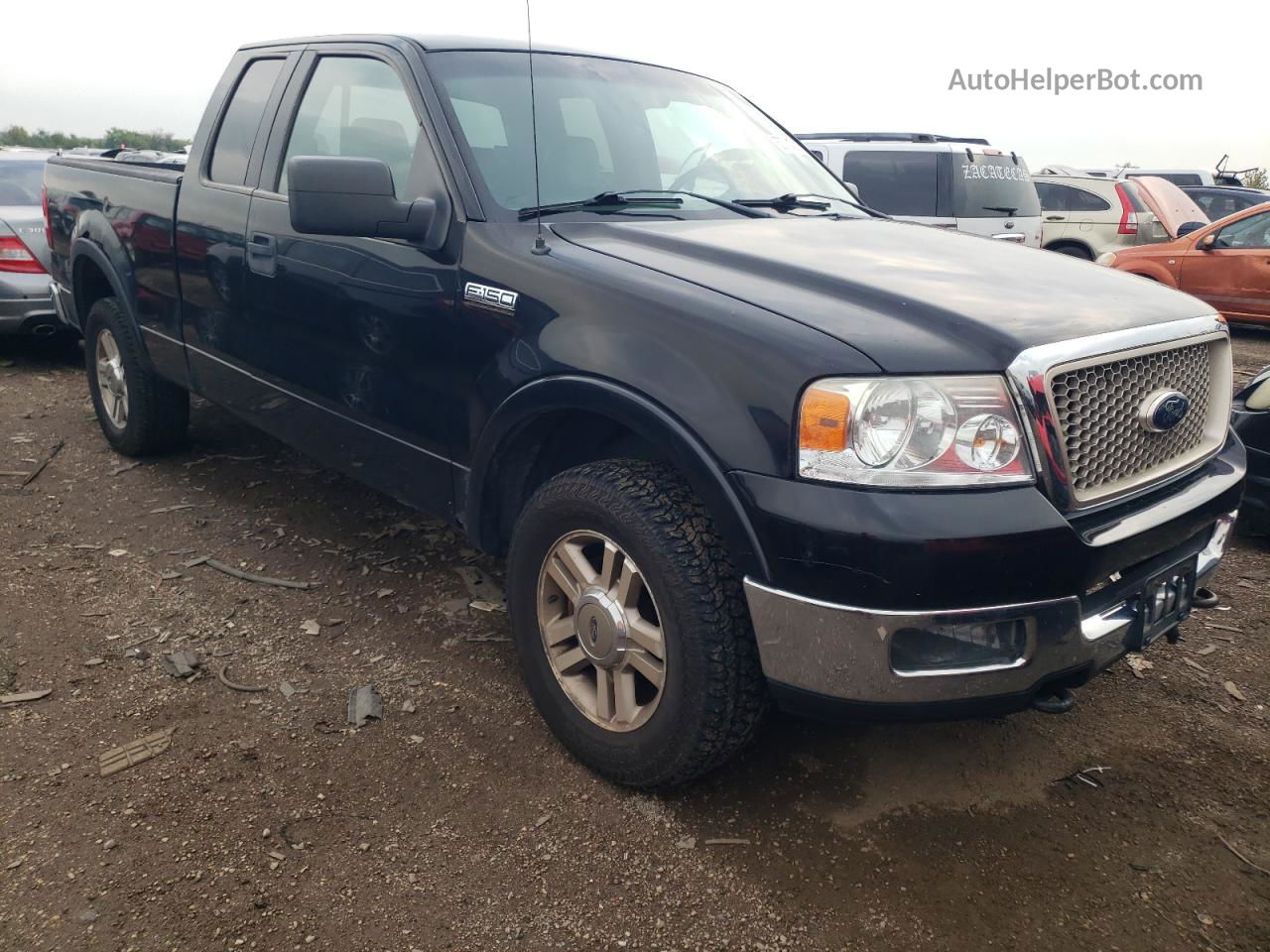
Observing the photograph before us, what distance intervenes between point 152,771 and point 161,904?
0.55 metres

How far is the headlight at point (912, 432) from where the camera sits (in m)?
2.09

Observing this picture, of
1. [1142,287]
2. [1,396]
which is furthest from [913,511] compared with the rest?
[1,396]

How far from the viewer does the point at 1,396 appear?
6.65 metres

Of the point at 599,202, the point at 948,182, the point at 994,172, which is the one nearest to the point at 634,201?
the point at 599,202

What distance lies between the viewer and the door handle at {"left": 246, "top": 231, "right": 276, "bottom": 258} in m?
3.56

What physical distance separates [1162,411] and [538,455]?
1.57 meters

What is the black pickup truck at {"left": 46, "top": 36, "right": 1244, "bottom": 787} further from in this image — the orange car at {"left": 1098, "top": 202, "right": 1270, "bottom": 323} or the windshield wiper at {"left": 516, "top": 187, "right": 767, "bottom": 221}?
the orange car at {"left": 1098, "top": 202, "right": 1270, "bottom": 323}

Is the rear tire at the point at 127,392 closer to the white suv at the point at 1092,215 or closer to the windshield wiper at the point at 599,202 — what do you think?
the windshield wiper at the point at 599,202

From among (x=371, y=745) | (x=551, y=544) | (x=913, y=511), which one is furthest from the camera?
(x=371, y=745)

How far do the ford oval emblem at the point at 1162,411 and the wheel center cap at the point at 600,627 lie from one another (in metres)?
1.31

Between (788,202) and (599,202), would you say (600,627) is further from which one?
(788,202)

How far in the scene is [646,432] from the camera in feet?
7.72

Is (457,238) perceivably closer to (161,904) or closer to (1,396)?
(161,904)

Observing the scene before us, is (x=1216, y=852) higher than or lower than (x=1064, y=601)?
lower
